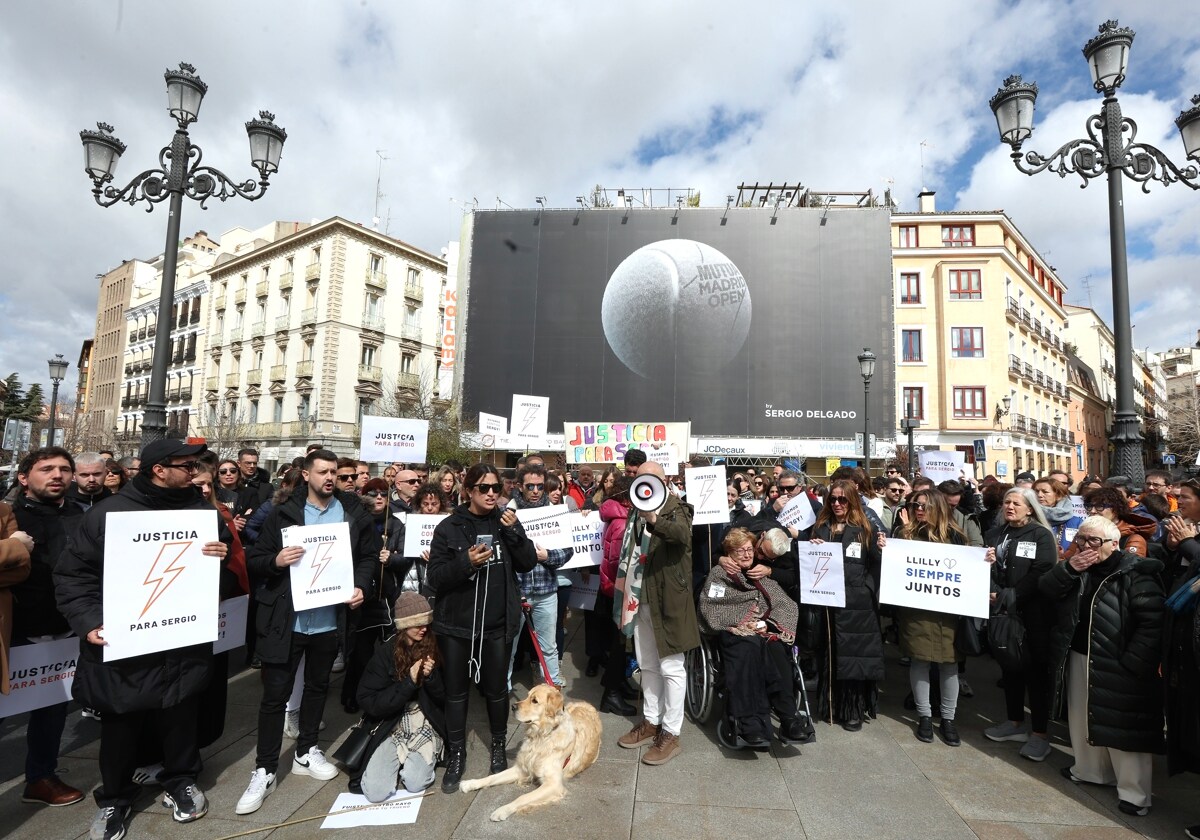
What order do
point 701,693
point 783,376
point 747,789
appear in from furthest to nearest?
point 783,376
point 701,693
point 747,789

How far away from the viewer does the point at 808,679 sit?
5426 millimetres

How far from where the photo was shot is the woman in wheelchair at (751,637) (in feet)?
14.6

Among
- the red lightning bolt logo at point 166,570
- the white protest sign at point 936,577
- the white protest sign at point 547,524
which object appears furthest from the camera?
the white protest sign at point 547,524

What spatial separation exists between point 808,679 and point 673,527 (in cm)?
227

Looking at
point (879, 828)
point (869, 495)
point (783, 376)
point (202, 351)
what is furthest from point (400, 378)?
point (879, 828)

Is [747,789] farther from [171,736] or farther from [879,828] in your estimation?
[171,736]

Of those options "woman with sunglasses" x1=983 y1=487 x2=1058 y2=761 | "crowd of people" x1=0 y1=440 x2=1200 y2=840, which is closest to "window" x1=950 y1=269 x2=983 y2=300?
"crowd of people" x1=0 y1=440 x2=1200 y2=840

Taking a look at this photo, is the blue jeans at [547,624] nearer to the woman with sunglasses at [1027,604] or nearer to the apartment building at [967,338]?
the woman with sunglasses at [1027,604]

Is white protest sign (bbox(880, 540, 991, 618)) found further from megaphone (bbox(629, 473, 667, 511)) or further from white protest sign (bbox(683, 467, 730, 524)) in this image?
megaphone (bbox(629, 473, 667, 511))

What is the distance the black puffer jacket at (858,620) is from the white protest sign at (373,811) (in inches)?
127

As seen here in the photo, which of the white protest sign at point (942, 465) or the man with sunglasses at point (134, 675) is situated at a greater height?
the white protest sign at point (942, 465)

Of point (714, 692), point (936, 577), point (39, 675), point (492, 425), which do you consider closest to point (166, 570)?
point (39, 675)

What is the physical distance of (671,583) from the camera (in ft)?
14.6

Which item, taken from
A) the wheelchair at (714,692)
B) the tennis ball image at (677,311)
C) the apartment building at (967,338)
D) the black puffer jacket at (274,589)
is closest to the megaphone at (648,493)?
the wheelchair at (714,692)
